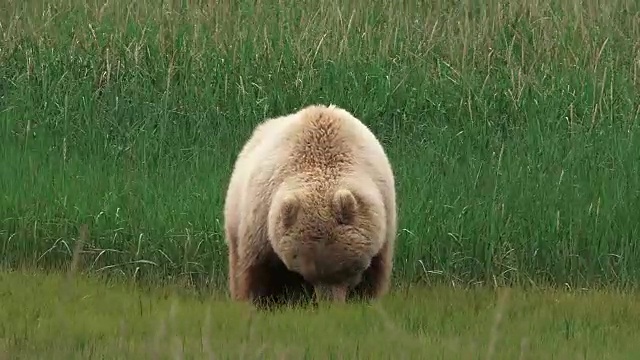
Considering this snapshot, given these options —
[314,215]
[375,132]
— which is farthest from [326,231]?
[375,132]

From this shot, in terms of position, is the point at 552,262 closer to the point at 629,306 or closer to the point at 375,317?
the point at 629,306

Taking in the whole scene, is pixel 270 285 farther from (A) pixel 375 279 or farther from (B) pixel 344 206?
(B) pixel 344 206

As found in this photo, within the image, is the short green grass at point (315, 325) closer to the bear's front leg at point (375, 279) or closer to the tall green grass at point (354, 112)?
the bear's front leg at point (375, 279)

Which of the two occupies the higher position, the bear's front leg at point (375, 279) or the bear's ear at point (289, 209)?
the bear's ear at point (289, 209)

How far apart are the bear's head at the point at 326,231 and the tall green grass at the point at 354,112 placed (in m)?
1.38

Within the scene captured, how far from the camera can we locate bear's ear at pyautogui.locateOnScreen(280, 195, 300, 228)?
469 centimetres

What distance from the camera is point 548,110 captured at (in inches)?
313

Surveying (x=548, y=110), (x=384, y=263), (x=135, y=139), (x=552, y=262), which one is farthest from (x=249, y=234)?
(x=548, y=110)

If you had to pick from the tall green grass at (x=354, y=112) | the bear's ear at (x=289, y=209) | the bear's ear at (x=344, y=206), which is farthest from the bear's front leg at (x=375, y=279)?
the tall green grass at (x=354, y=112)

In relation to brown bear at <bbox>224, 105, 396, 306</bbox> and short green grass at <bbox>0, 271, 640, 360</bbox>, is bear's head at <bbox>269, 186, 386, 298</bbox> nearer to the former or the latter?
brown bear at <bbox>224, 105, 396, 306</bbox>

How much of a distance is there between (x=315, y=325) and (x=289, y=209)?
59cm

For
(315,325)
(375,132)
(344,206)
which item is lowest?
(375,132)

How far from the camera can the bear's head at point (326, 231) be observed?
4711 mm

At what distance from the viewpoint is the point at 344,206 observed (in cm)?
466
